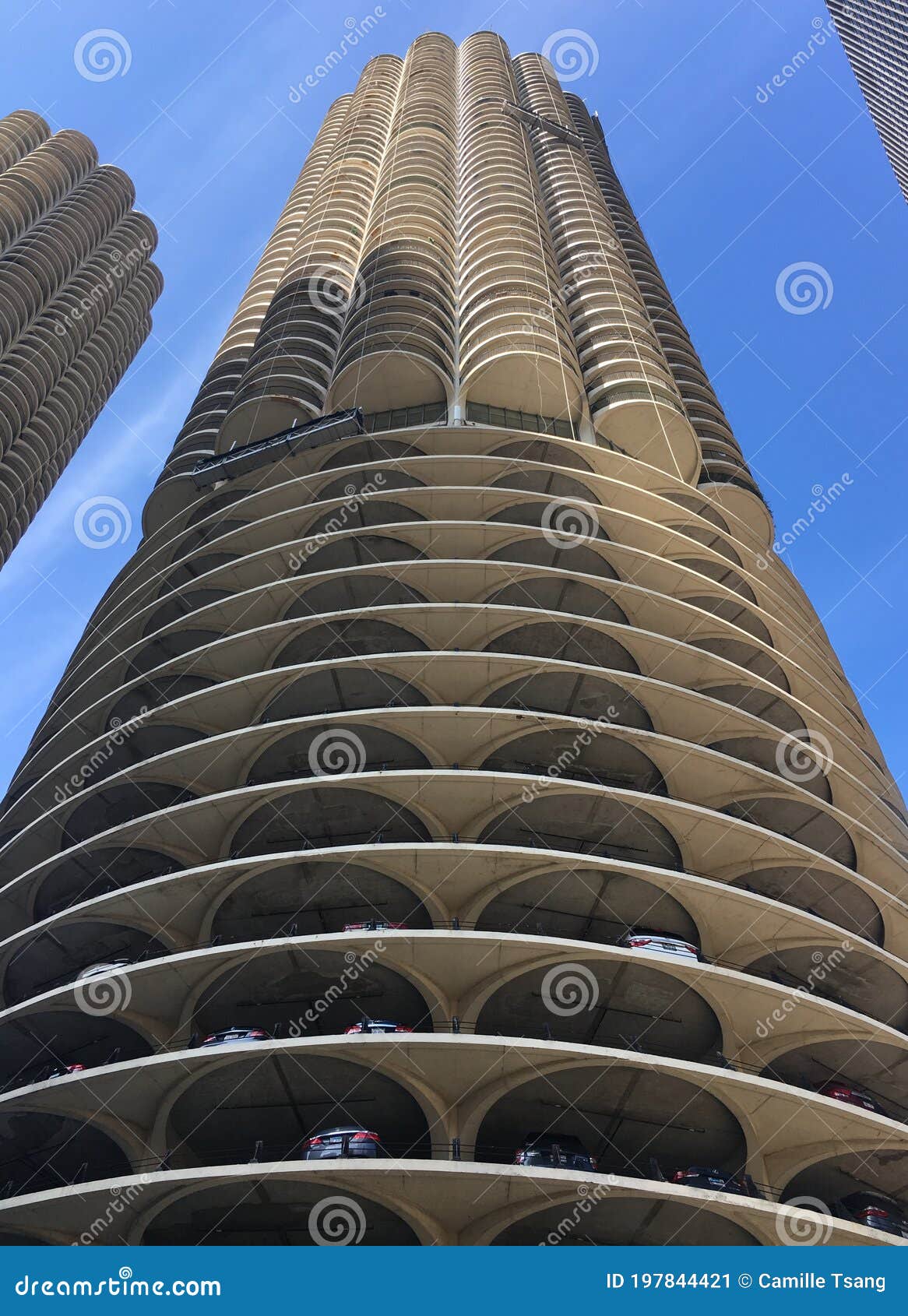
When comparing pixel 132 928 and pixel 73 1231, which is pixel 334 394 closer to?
pixel 132 928

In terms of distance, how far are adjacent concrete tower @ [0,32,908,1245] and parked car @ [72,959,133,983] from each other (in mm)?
167

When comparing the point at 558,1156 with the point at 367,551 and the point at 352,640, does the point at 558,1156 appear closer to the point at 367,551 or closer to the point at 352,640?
the point at 352,640

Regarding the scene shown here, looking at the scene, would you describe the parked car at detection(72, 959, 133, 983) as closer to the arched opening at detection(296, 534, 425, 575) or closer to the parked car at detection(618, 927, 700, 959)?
the parked car at detection(618, 927, 700, 959)

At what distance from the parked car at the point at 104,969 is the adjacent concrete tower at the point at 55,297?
69523mm

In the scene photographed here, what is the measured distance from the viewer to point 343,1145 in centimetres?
1803

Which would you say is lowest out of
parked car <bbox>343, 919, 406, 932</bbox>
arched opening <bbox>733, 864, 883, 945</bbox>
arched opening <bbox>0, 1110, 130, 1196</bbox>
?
arched opening <bbox>0, 1110, 130, 1196</bbox>

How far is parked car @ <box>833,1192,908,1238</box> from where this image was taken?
20.5 m

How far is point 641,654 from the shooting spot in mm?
30453

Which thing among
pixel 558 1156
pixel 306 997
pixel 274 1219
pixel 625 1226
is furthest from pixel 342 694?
pixel 625 1226

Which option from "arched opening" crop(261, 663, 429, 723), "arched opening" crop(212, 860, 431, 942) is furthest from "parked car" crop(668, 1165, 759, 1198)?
"arched opening" crop(261, 663, 429, 723)

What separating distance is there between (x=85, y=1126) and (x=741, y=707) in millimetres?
19577

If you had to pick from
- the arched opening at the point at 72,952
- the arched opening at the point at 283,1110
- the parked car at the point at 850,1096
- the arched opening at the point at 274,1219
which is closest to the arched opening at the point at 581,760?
the parked car at the point at 850,1096

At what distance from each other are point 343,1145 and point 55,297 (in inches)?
3602

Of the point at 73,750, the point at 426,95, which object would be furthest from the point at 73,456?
the point at 73,750
